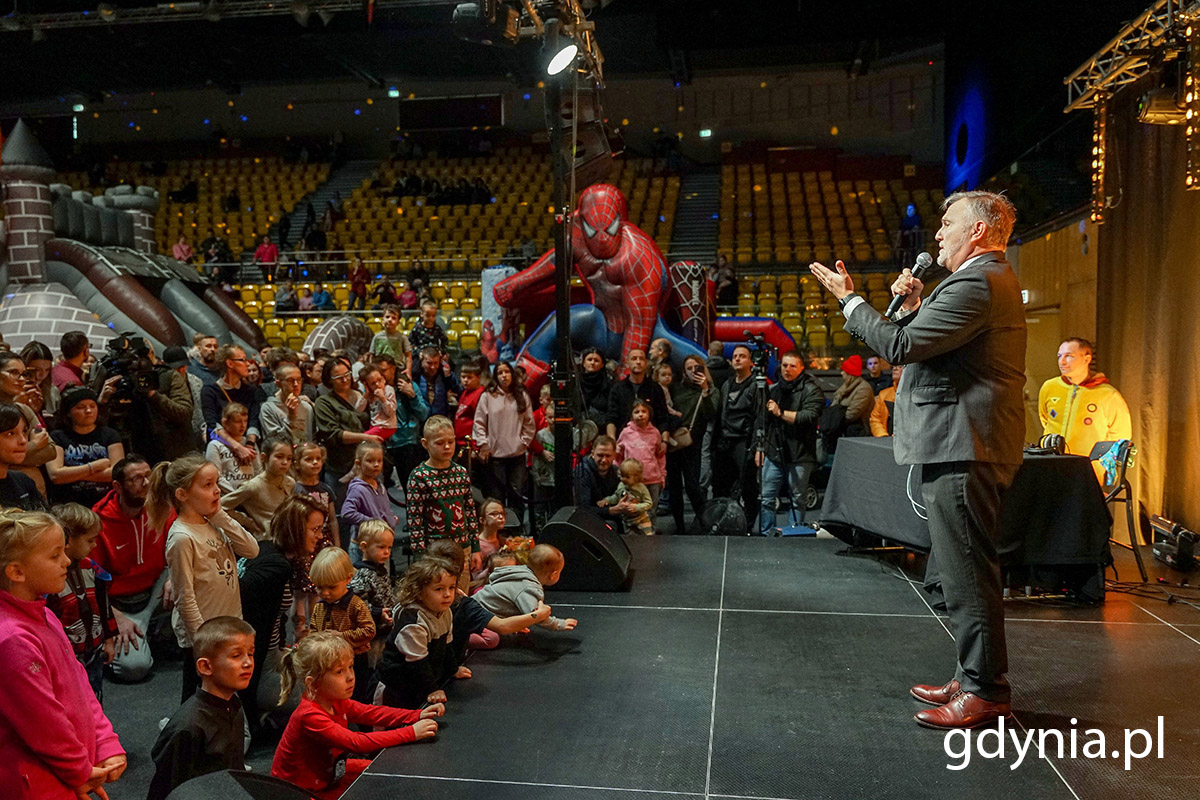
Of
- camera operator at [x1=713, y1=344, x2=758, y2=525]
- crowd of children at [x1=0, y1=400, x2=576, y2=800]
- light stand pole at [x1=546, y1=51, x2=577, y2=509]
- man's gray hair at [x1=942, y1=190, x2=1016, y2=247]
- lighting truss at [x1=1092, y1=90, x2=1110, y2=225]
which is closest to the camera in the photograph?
crowd of children at [x1=0, y1=400, x2=576, y2=800]

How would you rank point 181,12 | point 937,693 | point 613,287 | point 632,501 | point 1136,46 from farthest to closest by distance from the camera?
point 181,12
point 613,287
point 632,501
point 1136,46
point 937,693

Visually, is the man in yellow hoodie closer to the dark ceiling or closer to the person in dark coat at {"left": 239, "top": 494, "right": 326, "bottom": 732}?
the person in dark coat at {"left": 239, "top": 494, "right": 326, "bottom": 732}

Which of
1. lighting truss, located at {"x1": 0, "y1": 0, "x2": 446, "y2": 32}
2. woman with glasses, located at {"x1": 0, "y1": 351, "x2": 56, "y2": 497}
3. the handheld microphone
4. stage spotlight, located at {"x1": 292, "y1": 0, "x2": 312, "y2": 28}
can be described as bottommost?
woman with glasses, located at {"x1": 0, "y1": 351, "x2": 56, "y2": 497}

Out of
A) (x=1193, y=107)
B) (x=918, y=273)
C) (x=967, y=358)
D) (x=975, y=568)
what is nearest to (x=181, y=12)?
(x=1193, y=107)

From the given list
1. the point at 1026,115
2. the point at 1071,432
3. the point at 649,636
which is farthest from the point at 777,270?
the point at 649,636

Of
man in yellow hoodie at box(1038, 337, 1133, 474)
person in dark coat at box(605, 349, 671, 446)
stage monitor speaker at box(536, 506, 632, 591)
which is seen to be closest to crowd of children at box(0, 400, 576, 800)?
stage monitor speaker at box(536, 506, 632, 591)

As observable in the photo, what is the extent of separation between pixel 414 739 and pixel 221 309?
11.0 metres

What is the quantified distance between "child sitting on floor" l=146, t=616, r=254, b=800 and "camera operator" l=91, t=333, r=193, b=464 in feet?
8.92

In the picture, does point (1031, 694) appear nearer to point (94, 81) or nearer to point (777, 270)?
point (777, 270)

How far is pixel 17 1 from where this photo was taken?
47.8ft

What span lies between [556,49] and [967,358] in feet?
11.1

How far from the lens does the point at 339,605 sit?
340 cm

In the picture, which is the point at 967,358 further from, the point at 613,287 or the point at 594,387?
the point at 613,287

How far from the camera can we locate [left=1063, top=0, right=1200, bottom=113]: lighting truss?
16.1ft
